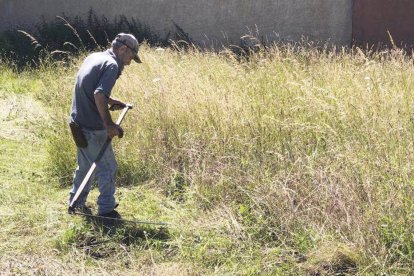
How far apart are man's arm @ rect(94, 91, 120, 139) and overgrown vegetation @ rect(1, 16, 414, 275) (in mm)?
851

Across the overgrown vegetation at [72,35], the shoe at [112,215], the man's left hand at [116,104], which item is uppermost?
the man's left hand at [116,104]

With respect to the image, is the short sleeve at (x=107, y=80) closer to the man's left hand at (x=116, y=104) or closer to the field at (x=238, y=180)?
the man's left hand at (x=116, y=104)

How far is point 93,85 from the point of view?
221 inches

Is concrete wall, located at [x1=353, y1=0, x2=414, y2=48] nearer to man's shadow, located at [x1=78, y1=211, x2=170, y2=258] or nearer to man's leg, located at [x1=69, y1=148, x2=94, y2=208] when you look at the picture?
man's leg, located at [x1=69, y1=148, x2=94, y2=208]

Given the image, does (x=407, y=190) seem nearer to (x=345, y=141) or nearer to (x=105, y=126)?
(x=345, y=141)

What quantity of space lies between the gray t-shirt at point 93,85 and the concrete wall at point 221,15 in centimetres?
862

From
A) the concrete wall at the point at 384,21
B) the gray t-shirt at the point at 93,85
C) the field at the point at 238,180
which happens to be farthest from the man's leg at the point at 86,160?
the concrete wall at the point at 384,21

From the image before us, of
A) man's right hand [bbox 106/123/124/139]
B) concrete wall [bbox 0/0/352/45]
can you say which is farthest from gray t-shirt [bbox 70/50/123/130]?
concrete wall [bbox 0/0/352/45]

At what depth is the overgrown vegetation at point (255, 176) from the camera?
15.8ft

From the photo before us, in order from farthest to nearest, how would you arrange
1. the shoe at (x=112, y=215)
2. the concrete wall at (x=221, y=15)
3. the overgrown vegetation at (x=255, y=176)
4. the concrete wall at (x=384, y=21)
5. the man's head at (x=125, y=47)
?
the concrete wall at (x=221, y=15), the concrete wall at (x=384, y=21), the shoe at (x=112, y=215), the man's head at (x=125, y=47), the overgrown vegetation at (x=255, y=176)

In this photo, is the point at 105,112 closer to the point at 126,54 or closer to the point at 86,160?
the point at 126,54

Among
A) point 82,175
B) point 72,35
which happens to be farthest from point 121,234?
point 72,35

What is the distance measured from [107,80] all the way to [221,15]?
9213 millimetres

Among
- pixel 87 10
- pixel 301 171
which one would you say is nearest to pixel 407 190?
pixel 301 171
